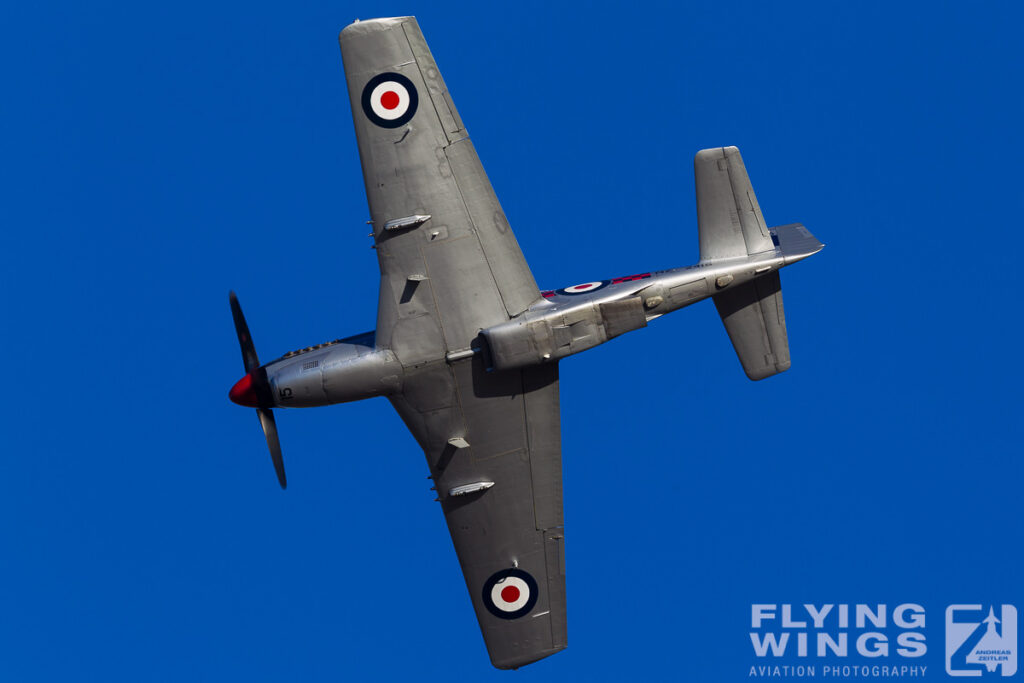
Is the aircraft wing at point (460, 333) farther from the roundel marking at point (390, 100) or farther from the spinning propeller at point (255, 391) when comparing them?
the spinning propeller at point (255, 391)

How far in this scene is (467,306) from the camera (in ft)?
39.4

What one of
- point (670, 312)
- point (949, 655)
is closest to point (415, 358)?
point (670, 312)

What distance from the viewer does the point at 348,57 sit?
11.6 meters

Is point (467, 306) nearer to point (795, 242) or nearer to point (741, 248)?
point (741, 248)

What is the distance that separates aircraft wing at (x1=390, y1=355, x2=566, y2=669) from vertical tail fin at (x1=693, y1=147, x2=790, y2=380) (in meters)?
2.38

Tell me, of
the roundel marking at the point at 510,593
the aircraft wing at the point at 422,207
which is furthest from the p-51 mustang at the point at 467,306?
the roundel marking at the point at 510,593

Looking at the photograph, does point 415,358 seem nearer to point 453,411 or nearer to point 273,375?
point 453,411

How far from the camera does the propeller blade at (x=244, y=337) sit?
490 inches

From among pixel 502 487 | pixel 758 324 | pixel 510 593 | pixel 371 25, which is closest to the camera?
pixel 371 25

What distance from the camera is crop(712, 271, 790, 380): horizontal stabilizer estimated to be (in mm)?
12305

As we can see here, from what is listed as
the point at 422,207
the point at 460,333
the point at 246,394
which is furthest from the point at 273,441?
the point at 422,207

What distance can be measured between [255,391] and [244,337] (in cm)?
76

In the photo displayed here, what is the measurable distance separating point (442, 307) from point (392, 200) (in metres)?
1.40

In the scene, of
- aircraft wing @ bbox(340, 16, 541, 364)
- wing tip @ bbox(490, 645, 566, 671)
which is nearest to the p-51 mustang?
aircraft wing @ bbox(340, 16, 541, 364)
